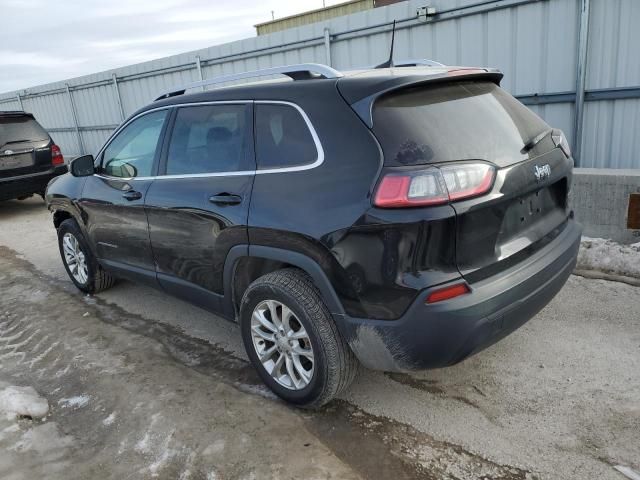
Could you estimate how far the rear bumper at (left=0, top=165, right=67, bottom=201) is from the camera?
8.50 metres

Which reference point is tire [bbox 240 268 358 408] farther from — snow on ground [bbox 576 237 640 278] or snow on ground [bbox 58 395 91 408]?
snow on ground [bbox 576 237 640 278]

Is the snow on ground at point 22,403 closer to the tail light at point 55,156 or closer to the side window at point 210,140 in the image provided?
the side window at point 210,140

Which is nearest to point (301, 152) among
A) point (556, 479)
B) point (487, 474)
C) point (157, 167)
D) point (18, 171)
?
point (157, 167)

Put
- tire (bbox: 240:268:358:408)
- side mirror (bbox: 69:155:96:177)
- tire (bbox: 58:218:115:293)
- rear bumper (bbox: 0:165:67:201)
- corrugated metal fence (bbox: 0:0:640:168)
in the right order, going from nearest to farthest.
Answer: tire (bbox: 240:268:358:408)
side mirror (bbox: 69:155:96:177)
tire (bbox: 58:218:115:293)
corrugated metal fence (bbox: 0:0:640:168)
rear bumper (bbox: 0:165:67:201)

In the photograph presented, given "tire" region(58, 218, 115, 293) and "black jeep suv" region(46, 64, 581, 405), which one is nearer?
"black jeep suv" region(46, 64, 581, 405)

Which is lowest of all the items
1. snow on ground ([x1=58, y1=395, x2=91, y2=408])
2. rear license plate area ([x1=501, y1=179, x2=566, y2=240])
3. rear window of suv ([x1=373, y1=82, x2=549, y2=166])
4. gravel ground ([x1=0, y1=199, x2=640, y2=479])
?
gravel ground ([x1=0, y1=199, x2=640, y2=479])

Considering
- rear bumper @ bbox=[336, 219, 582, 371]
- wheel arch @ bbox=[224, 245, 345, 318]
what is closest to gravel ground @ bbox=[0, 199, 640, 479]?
rear bumper @ bbox=[336, 219, 582, 371]

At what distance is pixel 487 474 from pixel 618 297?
7.84 feet

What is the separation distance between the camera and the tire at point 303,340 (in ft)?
8.61

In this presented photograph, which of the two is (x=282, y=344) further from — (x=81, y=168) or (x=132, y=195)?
(x=81, y=168)

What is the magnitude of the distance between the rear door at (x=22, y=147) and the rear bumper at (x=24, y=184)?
7 cm

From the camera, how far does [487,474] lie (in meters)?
2.34

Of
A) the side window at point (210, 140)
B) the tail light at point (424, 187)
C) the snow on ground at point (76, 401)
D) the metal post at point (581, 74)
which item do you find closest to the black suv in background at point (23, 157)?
the side window at point (210, 140)

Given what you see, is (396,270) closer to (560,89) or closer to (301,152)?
(301,152)
